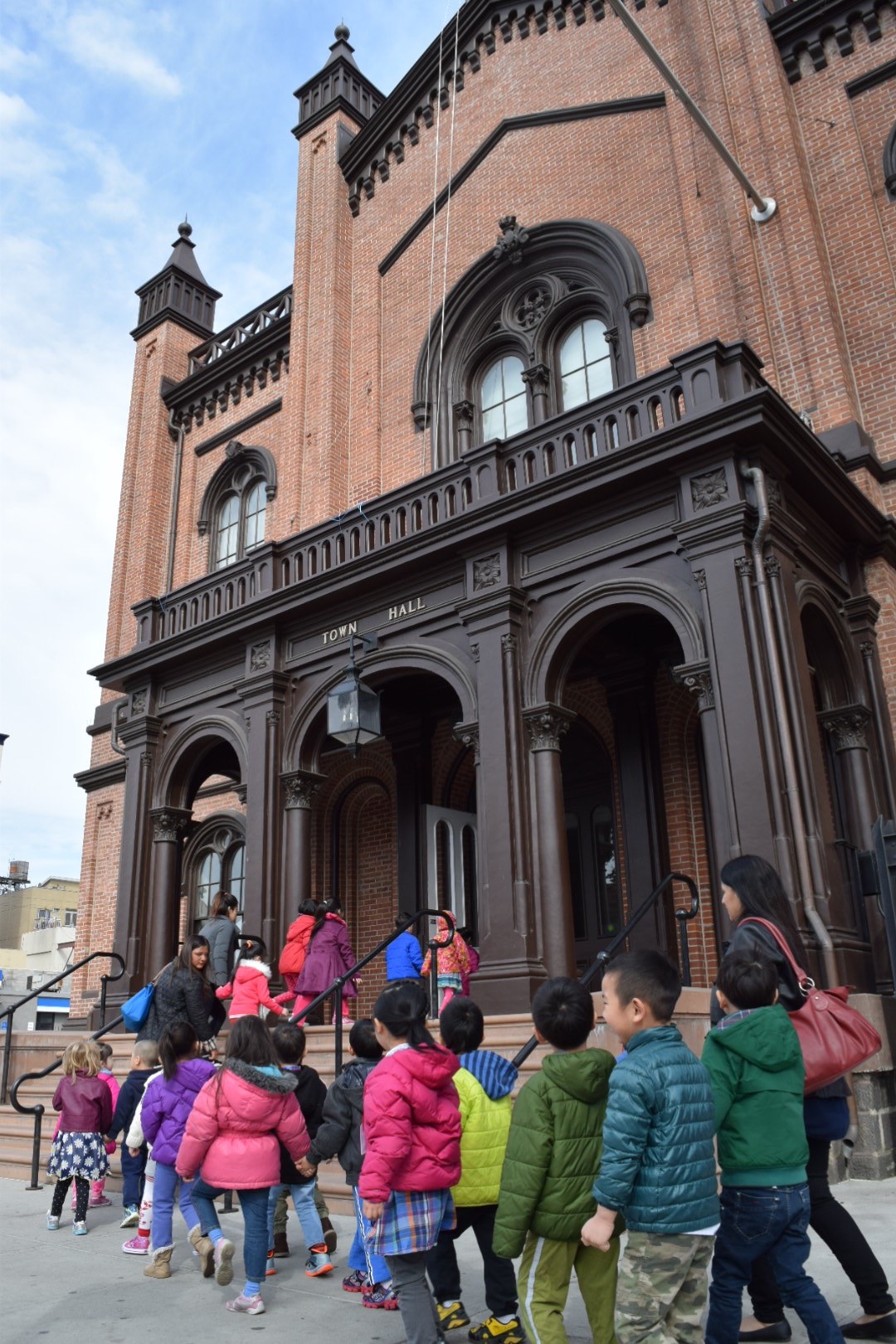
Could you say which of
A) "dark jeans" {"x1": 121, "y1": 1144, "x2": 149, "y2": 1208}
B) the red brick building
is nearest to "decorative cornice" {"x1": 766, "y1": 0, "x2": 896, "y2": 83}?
the red brick building

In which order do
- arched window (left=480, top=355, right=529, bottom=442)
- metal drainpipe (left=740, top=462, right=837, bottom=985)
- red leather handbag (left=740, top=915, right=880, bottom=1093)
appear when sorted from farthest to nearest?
arched window (left=480, top=355, right=529, bottom=442) → metal drainpipe (left=740, top=462, right=837, bottom=985) → red leather handbag (left=740, top=915, right=880, bottom=1093)

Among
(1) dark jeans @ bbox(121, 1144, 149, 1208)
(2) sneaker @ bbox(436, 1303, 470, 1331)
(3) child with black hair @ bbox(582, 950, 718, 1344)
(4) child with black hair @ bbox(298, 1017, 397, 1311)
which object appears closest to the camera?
(3) child with black hair @ bbox(582, 950, 718, 1344)

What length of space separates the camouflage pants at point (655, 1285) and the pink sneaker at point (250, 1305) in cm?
237

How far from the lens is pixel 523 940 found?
9898 mm

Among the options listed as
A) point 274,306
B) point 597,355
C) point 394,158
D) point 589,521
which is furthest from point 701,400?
point 274,306

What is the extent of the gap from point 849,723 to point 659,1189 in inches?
319

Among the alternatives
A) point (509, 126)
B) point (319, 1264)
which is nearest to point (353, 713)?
point (319, 1264)

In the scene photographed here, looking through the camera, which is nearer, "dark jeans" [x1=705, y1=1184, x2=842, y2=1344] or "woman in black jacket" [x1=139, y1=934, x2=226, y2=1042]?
"dark jeans" [x1=705, y1=1184, x2=842, y2=1344]

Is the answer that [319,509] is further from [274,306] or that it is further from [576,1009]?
[576,1009]

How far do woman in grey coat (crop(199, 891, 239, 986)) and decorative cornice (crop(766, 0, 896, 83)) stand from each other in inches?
499

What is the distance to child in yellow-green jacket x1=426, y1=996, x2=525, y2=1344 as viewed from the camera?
15.0 feet

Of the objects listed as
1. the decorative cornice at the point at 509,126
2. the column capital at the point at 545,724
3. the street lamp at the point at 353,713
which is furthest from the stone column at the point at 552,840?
the decorative cornice at the point at 509,126

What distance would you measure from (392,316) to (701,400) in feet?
29.3

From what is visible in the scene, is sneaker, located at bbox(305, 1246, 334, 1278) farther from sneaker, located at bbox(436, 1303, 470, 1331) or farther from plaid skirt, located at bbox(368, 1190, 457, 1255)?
plaid skirt, located at bbox(368, 1190, 457, 1255)
